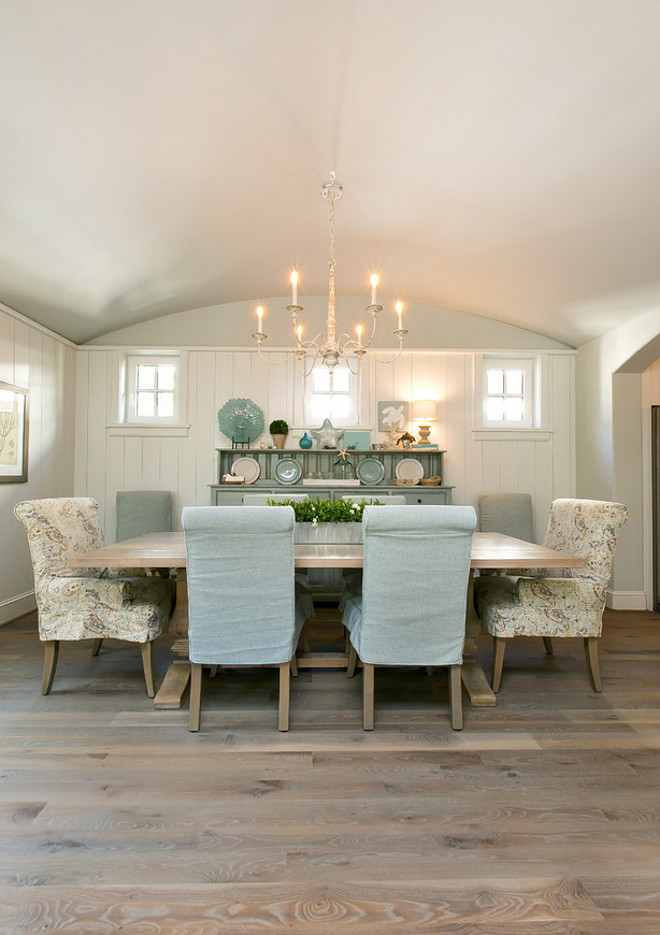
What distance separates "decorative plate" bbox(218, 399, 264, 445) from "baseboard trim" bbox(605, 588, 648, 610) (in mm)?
3387

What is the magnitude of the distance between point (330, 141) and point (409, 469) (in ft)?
9.70

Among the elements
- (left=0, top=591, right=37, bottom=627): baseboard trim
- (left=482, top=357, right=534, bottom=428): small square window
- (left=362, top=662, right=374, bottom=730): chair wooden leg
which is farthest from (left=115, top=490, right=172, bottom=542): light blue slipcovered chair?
(left=482, top=357, right=534, bottom=428): small square window

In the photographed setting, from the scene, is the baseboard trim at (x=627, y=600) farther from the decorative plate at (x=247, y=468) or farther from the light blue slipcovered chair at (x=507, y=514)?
the decorative plate at (x=247, y=468)

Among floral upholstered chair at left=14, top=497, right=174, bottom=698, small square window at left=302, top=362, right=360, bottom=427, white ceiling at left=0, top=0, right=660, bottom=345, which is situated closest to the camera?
white ceiling at left=0, top=0, right=660, bottom=345

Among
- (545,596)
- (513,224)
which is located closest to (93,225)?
(513,224)

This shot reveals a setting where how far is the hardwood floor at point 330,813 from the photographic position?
1.23 m

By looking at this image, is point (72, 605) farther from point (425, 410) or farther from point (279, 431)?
point (425, 410)

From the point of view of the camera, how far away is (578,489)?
15.6 feet

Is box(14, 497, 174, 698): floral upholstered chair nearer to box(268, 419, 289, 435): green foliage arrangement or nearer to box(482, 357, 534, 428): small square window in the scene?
box(268, 419, 289, 435): green foliage arrangement

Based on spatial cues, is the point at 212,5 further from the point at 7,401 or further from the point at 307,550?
the point at 7,401

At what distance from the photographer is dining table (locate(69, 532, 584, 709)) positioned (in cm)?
216

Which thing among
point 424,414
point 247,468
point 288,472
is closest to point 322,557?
point 288,472

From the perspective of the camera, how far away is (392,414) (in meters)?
4.79

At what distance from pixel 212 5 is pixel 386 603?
220 centimetres
